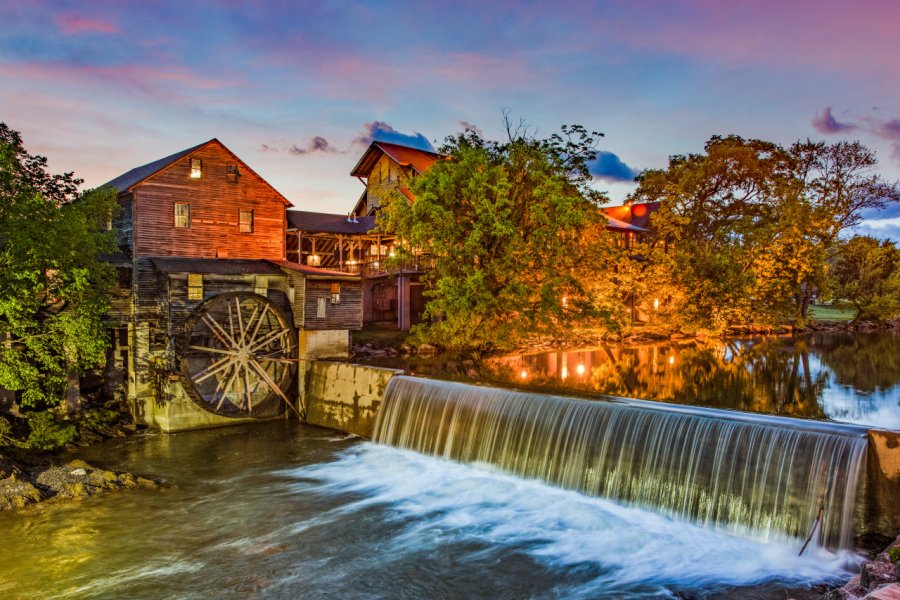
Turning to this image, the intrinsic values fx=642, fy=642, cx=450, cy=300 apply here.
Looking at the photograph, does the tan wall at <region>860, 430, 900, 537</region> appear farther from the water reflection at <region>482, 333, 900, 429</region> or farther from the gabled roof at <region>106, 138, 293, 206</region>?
the gabled roof at <region>106, 138, 293, 206</region>

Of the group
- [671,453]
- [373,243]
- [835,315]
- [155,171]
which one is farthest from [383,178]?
[835,315]

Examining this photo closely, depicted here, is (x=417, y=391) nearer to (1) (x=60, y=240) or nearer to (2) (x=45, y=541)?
(2) (x=45, y=541)

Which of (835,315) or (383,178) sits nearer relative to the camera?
(383,178)

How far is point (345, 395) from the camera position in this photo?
20.3 meters

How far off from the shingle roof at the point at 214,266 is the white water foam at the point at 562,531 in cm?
820

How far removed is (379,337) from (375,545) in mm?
22555

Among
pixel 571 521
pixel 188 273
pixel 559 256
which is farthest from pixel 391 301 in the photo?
pixel 571 521

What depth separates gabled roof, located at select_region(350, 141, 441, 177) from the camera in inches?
1537

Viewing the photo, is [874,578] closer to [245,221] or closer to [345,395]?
[345,395]

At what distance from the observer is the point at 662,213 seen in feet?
128

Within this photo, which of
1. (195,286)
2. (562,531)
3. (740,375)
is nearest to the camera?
(562,531)

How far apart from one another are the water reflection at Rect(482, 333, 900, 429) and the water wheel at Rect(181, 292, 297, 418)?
8289 mm

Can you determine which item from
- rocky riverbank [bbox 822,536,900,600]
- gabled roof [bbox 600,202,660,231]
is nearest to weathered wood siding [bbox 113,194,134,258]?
rocky riverbank [bbox 822,536,900,600]

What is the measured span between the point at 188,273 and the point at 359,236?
53.8 ft
